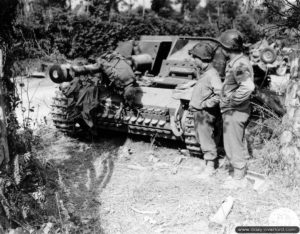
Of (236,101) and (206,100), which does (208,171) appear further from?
(236,101)

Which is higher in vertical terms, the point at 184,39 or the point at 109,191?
the point at 184,39

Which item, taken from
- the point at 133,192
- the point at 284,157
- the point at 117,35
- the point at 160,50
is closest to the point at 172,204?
the point at 133,192

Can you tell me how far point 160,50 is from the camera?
791 cm

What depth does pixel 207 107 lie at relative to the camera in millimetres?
5551

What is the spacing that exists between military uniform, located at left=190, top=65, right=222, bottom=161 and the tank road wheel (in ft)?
0.48

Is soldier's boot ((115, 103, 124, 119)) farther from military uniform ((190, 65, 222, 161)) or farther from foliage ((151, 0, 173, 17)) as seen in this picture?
foliage ((151, 0, 173, 17))

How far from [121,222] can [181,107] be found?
84.7 inches

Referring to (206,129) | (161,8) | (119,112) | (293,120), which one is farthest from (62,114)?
(161,8)

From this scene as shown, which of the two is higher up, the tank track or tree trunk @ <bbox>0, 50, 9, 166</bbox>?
tree trunk @ <bbox>0, 50, 9, 166</bbox>

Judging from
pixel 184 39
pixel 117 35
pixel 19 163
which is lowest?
pixel 117 35

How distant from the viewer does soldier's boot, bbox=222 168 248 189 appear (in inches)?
211

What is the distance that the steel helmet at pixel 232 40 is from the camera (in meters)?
5.20

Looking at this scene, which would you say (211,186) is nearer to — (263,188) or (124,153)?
(263,188)

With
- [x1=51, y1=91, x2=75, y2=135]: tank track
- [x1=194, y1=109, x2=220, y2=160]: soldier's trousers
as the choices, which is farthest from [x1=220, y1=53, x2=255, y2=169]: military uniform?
[x1=51, y1=91, x2=75, y2=135]: tank track
